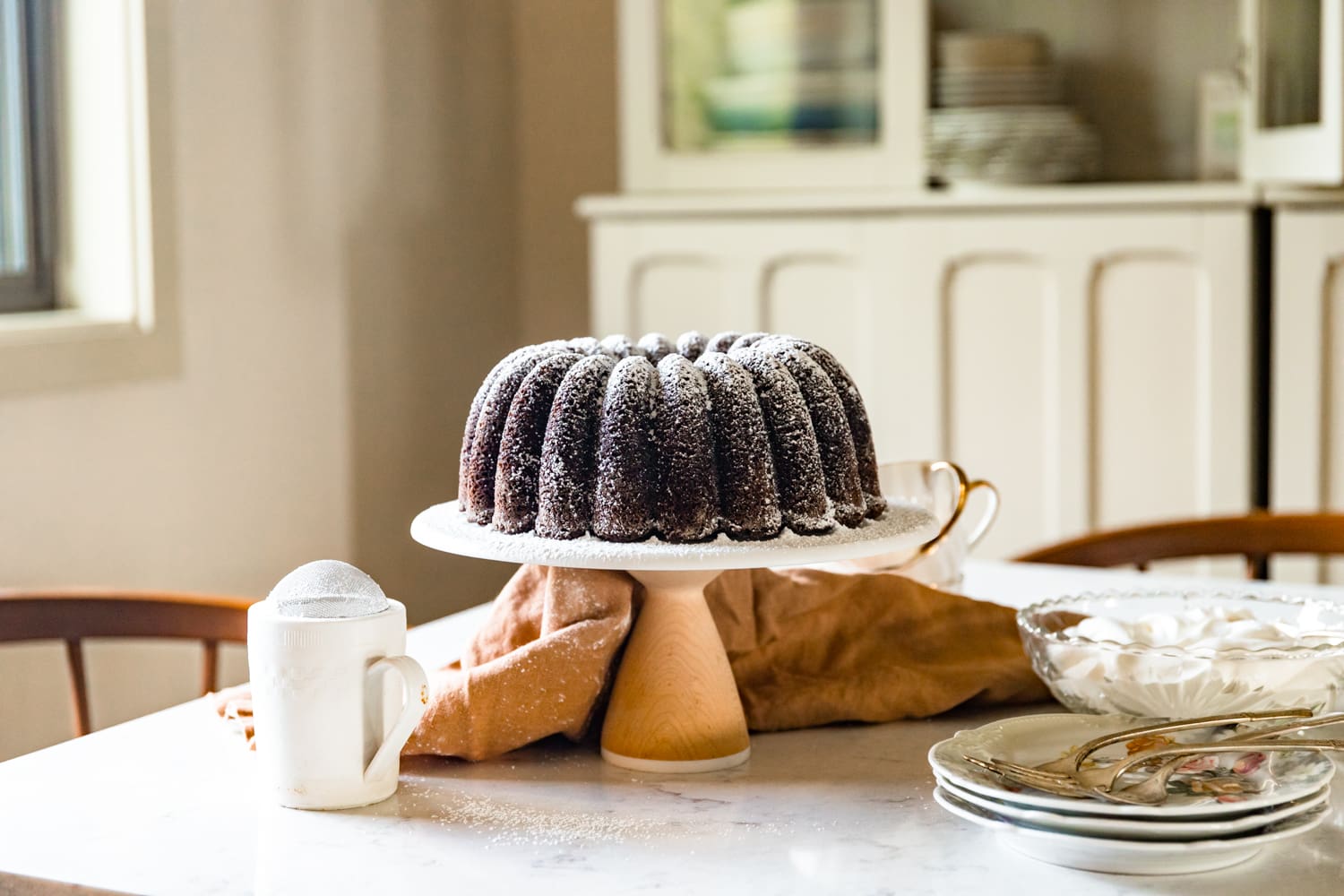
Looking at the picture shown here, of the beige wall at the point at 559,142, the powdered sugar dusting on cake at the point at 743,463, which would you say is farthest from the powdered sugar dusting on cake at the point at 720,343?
the beige wall at the point at 559,142

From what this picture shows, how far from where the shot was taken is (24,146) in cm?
202

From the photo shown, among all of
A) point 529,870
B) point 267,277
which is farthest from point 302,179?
point 529,870

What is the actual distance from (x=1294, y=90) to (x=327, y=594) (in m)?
1.58

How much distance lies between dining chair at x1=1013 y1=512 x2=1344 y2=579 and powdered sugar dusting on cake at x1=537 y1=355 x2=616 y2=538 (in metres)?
0.87

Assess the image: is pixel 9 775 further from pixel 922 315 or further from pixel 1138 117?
pixel 1138 117

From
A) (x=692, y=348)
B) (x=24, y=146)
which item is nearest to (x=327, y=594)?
(x=692, y=348)

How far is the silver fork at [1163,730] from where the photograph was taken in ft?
2.65

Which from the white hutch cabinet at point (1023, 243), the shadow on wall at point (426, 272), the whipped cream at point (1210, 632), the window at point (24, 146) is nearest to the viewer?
the whipped cream at point (1210, 632)

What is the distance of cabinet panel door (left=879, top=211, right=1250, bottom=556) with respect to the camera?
2166 millimetres

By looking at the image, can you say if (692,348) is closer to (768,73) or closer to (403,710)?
(403,710)

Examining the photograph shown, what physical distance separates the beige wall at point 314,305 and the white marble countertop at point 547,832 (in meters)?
1.12

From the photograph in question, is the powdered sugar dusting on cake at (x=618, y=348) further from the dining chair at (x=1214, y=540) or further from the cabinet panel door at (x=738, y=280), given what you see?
the cabinet panel door at (x=738, y=280)

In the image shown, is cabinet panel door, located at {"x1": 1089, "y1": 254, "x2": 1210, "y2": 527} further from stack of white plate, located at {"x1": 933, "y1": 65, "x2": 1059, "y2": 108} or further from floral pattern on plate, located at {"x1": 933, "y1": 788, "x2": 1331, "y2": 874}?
floral pattern on plate, located at {"x1": 933, "y1": 788, "x2": 1331, "y2": 874}

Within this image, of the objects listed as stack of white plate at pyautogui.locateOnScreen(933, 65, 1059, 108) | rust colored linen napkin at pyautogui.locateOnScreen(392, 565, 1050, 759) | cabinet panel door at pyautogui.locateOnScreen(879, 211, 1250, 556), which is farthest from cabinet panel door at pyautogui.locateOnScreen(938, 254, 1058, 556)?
rust colored linen napkin at pyautogui.locateOnScreen(392, 565, 1050, 759)
